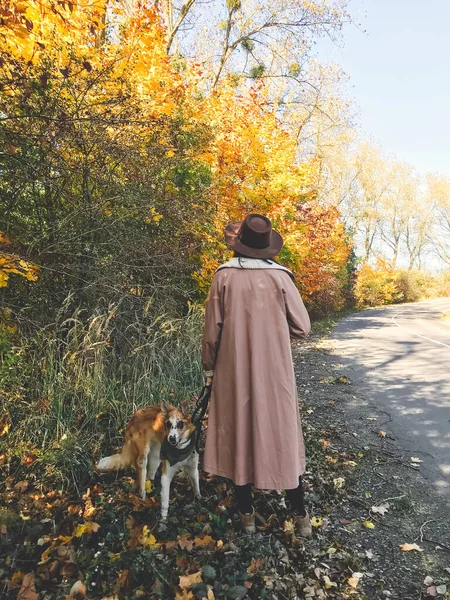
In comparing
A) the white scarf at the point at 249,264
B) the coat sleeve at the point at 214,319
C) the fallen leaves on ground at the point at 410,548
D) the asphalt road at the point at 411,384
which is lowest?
the fallen leaves on ground at the point at 410,548

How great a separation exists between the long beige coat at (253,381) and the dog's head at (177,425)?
0.21m

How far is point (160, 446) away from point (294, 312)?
4.81 feet

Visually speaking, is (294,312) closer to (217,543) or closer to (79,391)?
(217,543)

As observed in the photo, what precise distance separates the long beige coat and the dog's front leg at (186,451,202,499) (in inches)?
13.8

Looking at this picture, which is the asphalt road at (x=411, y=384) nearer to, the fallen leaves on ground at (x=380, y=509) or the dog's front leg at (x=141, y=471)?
the fallen leaves on ground at (x=380, y=509)

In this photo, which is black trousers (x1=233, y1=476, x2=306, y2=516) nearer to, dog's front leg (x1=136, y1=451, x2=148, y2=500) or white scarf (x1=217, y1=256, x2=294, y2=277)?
dog's front leg (x1=136, y1=451, x2=148, y2=500)

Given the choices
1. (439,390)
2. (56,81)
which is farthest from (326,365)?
(56,81)

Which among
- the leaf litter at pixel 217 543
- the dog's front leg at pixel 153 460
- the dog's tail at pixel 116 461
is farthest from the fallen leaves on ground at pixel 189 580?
the dog's tail at pixel 116 461

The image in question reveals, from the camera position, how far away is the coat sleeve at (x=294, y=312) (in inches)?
111

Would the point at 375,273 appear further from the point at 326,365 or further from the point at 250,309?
the point at 250,309

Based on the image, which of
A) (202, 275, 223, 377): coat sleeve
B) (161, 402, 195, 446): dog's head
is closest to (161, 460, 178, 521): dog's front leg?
(161, 402, 195, 446): dog's head

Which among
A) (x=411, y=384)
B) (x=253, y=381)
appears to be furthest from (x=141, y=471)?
(x=411, y=384)

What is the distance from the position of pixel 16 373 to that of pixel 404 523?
3710mm

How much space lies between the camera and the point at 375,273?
104 ft
